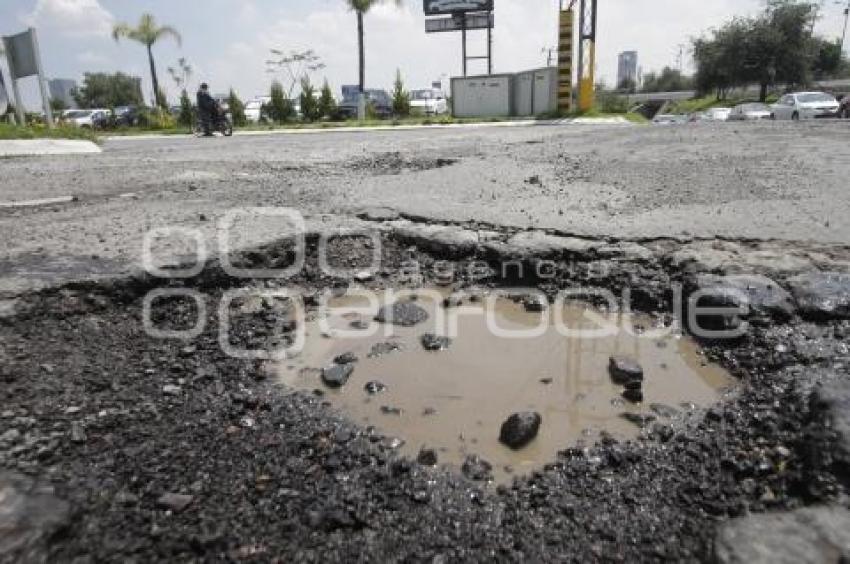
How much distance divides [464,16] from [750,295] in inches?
1525

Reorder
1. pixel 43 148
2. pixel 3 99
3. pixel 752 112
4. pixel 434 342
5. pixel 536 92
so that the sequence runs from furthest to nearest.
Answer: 1. pixel 536 92
2. pixel 752 112
3. pixel 3 99
4. pixel 43 148
5. pixel 434 342

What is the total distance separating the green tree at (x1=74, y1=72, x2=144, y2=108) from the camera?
193ft

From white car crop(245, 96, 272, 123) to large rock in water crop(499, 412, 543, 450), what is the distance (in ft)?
99.9

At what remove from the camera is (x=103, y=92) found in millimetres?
59188

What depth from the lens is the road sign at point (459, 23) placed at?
3678 centimetres

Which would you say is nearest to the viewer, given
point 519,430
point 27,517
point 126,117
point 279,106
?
point 27,517

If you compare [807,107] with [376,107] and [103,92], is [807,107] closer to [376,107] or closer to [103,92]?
[376,107]

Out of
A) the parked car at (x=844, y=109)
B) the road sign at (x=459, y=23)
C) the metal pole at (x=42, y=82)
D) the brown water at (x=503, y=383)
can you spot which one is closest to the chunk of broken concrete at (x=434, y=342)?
the brown water at (x=503, y=383)

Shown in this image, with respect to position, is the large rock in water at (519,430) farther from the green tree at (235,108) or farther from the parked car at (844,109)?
the green tree at (235,108)

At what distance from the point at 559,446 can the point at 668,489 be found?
16.3 inches

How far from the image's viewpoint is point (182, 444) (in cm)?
194

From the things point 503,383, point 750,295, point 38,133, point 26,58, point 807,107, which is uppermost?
point 26,58

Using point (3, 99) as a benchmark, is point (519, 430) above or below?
below

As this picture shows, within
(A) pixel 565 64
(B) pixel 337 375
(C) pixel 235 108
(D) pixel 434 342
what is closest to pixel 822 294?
(D) pixel 434 342
